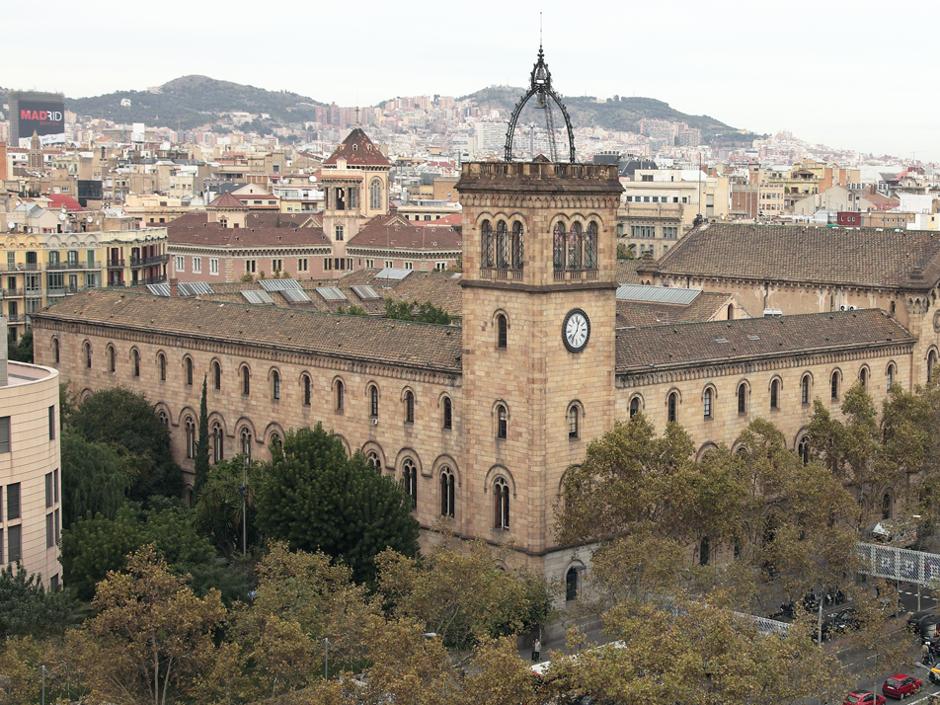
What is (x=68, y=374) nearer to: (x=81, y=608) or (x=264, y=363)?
(x=264, y=363)

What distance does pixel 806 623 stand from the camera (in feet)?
189

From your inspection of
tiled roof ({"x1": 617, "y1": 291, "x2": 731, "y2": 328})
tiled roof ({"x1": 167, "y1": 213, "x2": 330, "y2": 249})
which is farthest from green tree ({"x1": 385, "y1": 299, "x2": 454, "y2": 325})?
tiled roof ({"x1": 167, "y1": 213, "x2": 330, "y2": 249})

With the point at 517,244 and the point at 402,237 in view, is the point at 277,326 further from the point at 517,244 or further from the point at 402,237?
the point at 402,237

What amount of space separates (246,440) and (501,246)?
67.1ft

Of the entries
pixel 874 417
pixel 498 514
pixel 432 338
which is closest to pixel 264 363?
pixel 432 338

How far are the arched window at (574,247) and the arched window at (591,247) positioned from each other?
37cm

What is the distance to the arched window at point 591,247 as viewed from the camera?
74.5 meters

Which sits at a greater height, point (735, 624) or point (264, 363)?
point (264, 363)

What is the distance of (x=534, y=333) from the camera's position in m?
72.6

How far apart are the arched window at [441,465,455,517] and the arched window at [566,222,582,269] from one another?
427 inches

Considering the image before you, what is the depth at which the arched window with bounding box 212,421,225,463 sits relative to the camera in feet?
292

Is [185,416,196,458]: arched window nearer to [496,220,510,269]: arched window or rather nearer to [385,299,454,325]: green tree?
[385,299,454,325]: green tree

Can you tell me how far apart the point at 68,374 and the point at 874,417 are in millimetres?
45643

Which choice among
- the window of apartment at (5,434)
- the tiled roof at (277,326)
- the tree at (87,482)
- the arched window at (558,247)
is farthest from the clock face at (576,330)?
the window of apartment at (5,434)
